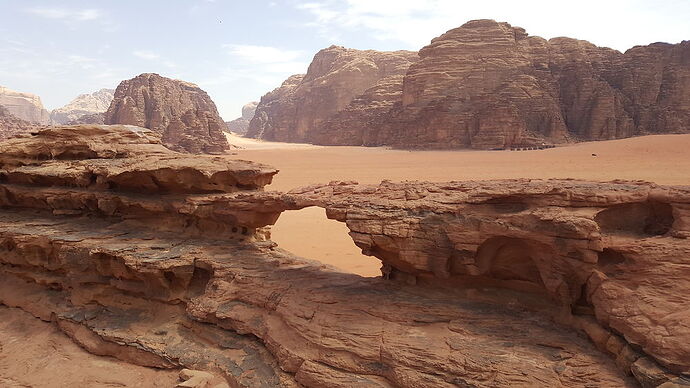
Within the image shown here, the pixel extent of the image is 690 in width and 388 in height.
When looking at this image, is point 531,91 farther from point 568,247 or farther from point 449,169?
point 568,247

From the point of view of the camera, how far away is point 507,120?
35562 millimetres

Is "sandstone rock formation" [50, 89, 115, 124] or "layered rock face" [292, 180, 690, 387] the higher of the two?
"sandstone rock formation" [50, 89, 115, 124]

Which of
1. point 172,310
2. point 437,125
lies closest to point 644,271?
point 172,310

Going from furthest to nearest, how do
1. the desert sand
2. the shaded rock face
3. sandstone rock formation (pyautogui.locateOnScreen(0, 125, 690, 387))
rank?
the shaded rock face < the desert sand < sandstone rock formation (pyautogui.locateOnScreen(0, 125, 690, 387))

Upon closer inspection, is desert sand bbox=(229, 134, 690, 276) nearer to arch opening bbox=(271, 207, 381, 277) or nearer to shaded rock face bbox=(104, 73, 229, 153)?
arch opening bbox=(271, 207, 381, 277)

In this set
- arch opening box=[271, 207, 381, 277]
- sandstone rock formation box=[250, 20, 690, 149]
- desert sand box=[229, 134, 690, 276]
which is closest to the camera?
arch opening box=[271, 207, 381, 277]

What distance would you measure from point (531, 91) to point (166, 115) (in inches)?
1592

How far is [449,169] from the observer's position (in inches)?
1072

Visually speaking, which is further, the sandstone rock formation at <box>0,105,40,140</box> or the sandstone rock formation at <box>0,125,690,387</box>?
the sandstone rock formation at <box>0,105,40,140</box>

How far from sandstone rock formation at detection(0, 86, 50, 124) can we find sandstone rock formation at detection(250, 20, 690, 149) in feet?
365

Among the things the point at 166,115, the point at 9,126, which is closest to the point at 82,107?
the point at 9,126

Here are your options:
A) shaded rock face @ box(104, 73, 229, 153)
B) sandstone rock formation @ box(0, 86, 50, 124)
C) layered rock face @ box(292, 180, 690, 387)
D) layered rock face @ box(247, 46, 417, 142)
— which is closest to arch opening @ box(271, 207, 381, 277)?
layered rock face @ box(292, 180, 690, 387)

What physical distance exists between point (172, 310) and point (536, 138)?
3530cm

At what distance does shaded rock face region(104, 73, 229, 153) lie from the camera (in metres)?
40.3
